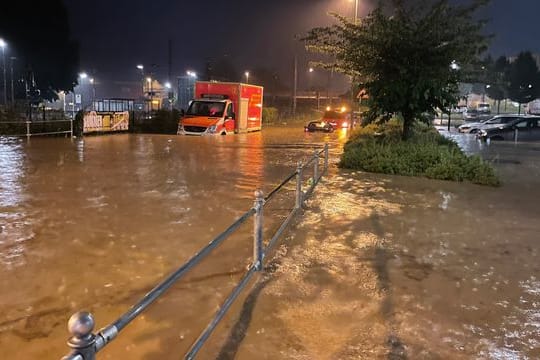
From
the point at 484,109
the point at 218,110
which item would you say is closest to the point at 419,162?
the point at 218,110

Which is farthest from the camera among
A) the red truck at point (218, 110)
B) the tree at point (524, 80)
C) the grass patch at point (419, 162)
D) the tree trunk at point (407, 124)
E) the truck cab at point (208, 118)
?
the tree at point (524, 80)

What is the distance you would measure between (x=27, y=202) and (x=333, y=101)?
82505 mm

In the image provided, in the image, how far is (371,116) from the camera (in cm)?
1758

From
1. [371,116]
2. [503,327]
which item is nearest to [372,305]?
[503,327]

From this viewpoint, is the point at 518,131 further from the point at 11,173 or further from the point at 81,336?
the point at 81,336

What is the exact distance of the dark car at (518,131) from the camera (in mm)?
31375

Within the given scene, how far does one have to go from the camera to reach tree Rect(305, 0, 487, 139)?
15734 millimetres

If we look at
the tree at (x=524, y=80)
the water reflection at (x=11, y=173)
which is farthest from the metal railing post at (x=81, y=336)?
the tree at (x=524, y=80)

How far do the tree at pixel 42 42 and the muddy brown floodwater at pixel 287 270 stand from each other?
46.6 m

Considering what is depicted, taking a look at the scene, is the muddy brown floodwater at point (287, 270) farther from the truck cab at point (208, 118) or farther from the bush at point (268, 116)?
the bush at point (268, 116)

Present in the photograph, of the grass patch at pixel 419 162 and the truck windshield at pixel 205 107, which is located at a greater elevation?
the truck windshield at pixel 205 107

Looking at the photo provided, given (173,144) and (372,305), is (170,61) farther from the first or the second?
(372,305)

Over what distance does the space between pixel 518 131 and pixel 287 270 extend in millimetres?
29359

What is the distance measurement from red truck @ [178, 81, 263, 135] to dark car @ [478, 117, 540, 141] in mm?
14707
